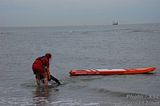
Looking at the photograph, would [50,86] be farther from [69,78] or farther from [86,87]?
[69,78]

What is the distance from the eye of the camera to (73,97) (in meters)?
13.5

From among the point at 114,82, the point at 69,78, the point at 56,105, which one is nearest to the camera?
the point at 56,105

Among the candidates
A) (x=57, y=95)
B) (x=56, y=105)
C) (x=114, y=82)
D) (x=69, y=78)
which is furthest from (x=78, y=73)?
(x=56, y=105)

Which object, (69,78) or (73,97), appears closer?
(73,97)

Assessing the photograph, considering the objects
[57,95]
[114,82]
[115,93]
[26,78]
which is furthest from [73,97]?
[26,78]

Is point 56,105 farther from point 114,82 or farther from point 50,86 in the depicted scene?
point 114,82

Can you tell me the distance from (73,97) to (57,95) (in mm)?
835

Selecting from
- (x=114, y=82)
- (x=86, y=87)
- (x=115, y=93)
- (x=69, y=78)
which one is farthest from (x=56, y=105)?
(x=69, y=78)

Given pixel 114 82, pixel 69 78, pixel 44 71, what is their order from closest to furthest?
pixel 44 71, pixel 114 82, pixel 69 78

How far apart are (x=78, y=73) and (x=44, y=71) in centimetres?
482

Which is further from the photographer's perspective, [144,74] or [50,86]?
[144,74]

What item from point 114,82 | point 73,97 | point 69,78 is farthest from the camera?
point 69,78

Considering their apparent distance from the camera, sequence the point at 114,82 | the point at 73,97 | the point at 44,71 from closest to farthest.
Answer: the point at 73,97 < the point at 44,71 < the point at 114,82

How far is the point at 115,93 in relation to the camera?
14117 millimetres
